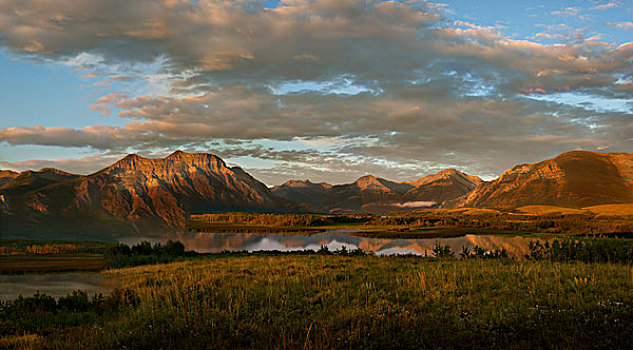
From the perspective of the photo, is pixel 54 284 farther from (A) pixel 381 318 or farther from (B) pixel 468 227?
(B) pixel 468 227

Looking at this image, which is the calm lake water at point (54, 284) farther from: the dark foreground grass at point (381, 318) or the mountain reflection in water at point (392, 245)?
the mountain reflection in water at point (392, 245)

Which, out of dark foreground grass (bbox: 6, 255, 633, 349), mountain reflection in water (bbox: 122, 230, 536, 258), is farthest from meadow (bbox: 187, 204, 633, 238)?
dark foreground grass (bbox: 6, 255, 633, 349)

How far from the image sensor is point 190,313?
1389cm

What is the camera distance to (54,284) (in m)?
28.3

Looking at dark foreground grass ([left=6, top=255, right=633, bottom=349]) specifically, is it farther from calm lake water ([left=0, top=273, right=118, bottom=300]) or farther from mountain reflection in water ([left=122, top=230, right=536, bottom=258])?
mountain reflection in water ([left=122, top=230, right=536, bottom=258])

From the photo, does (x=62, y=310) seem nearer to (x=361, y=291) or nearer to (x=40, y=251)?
(x=361, y=291)

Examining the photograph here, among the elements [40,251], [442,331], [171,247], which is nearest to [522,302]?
[442,331]

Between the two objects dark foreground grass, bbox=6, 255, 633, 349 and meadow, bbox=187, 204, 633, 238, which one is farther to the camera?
meadow, bbox=187, 204, 633, 238

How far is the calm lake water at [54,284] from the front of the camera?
2397 centimetres

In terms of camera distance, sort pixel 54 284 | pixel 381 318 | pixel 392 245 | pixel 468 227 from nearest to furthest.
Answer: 1. pixel 381 318
2. pixel 54 284
3. pixel 392 245
4. pixel 468 227

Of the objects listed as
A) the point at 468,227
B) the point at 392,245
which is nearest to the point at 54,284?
the point at 392,245

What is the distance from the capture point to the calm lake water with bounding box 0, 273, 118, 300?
24.0 m

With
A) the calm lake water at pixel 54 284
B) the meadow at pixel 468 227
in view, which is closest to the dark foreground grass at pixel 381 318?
the calm lake water at pixel 54 284

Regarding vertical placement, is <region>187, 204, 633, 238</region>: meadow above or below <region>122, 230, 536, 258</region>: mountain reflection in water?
below
